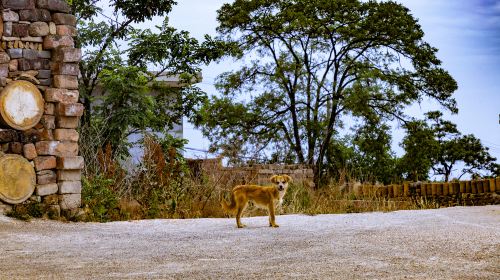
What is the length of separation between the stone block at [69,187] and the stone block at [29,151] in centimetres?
64

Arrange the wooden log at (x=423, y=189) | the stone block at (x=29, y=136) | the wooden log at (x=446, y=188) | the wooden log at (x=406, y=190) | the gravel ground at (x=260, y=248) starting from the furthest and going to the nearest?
the wooden log at (x=406, y=190), the wooden log at (x=423, y=189), the wooden log at (x=446, y=188), the stone block at (x=29, y=136), the gravel ground at (x=260, y=248)

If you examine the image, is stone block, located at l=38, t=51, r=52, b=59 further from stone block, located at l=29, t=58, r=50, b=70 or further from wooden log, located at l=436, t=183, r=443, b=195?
wooden log, located at l=436, t=183, r=443, b=195

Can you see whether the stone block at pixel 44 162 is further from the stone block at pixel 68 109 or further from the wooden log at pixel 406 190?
the wooden log at pixel 406 190

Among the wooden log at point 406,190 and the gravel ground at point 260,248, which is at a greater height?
the wooden log at point 406,190

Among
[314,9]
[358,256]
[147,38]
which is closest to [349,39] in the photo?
[314,9]

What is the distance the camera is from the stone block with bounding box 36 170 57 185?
11.3 metres

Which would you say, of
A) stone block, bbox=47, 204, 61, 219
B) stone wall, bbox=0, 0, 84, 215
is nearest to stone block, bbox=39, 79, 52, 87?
stone wall, bbox=0, 0, 84, 215

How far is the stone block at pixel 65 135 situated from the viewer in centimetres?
1155

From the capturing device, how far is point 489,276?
6.29 m

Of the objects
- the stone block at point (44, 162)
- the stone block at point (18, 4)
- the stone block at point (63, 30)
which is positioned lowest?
the stone block at point (44, 162)

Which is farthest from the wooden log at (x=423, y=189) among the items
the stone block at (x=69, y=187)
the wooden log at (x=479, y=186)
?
the stone block at (x=69, y=187)

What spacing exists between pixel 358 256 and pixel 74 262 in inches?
116

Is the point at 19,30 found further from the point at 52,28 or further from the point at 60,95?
the point at 60,95

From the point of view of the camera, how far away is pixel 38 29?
11.5 metres
